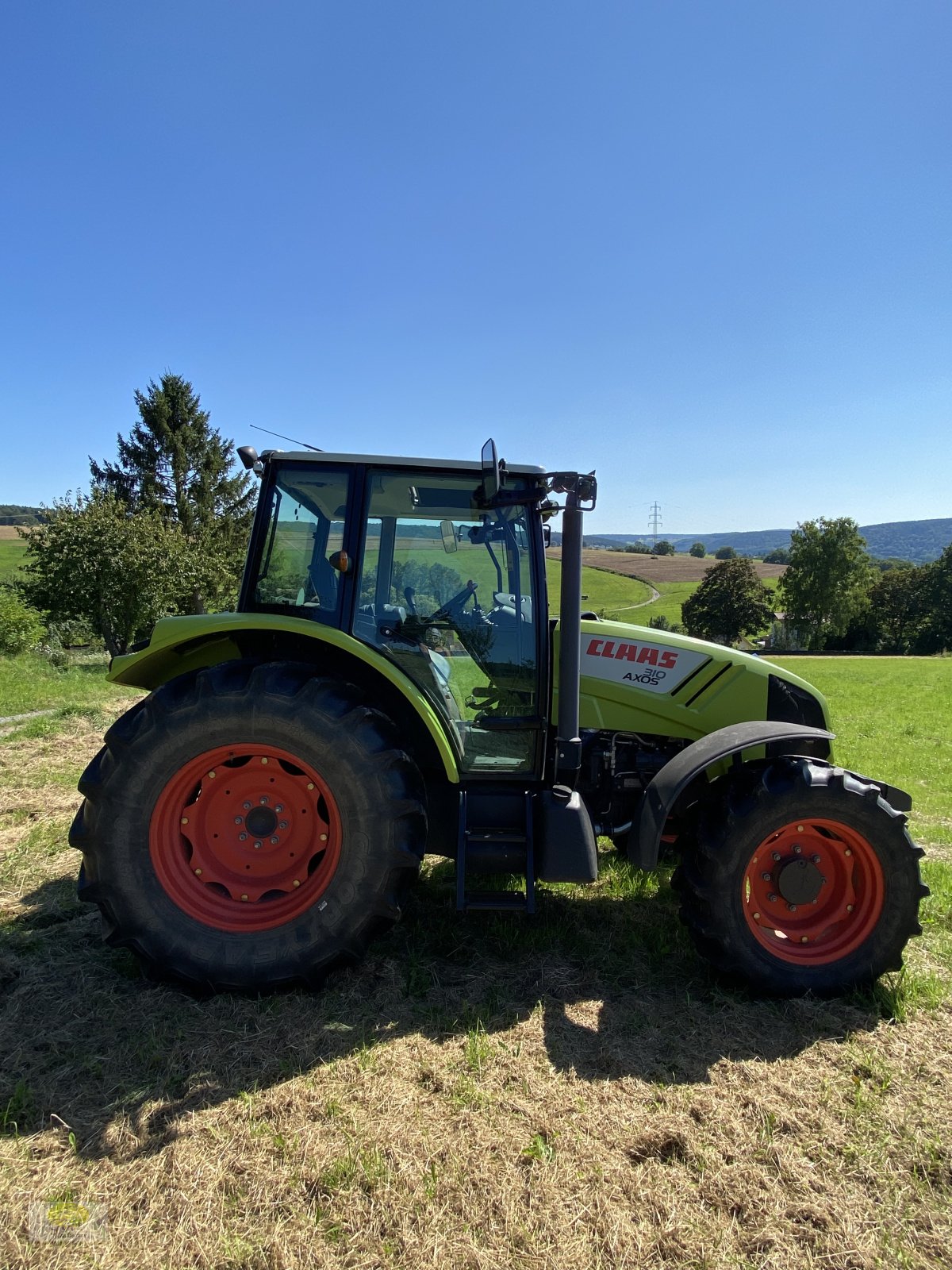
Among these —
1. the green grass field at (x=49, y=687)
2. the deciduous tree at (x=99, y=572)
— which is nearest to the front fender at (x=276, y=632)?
the green grass field at (x=49, y=687)

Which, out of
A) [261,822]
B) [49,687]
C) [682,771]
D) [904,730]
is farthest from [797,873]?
[49,687]

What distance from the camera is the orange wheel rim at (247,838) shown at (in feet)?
9.88

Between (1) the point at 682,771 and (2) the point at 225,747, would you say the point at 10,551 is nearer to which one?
(2) the point at 225,747

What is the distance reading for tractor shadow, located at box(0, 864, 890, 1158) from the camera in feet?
8.04

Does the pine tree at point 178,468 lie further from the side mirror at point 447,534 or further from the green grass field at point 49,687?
the side mirror at point 447,534

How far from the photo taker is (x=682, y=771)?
122 inches

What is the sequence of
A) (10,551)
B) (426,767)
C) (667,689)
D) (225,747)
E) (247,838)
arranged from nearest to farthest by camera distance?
(225,747), (247,838), (426,767), (667,689), (10,551)

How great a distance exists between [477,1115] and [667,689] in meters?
2.06

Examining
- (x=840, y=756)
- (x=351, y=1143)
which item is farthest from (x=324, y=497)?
(x=840, y=756)

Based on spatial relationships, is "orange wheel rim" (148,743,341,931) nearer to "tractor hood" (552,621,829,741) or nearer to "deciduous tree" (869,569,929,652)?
"tractor hood" (552,621,829,741)

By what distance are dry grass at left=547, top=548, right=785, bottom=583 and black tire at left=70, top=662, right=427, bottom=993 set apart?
205 feet

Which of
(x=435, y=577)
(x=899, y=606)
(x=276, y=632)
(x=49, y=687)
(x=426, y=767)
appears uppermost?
(x=899, y=606)

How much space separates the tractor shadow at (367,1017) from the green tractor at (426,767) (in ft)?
0.57

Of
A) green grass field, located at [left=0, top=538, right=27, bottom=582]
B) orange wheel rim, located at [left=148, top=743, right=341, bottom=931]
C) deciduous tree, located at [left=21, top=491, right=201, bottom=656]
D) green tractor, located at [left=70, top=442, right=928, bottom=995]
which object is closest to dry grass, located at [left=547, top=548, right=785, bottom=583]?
green grass field, located at [left=0, top=538, right=27, bottom=582]
